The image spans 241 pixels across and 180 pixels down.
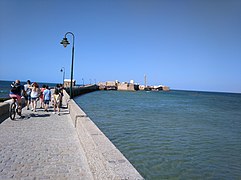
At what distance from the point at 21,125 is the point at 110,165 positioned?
6.42 metres

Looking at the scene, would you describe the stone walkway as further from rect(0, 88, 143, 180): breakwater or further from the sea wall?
the sea wall

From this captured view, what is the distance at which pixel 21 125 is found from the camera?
8.85m

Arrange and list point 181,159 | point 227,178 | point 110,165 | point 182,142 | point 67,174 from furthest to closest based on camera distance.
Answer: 1. point 182,142
2. point 181,159
3. point 227,178
4. point 67,174
5. point 110,165

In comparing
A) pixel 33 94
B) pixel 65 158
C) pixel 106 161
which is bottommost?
pixel 65 158

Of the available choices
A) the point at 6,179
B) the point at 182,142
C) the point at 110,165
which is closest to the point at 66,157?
the point at 6,179

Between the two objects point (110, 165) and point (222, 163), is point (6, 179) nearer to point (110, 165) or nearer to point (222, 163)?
point (110, 165)

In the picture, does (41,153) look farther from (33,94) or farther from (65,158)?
(33,94)

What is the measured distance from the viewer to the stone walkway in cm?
443

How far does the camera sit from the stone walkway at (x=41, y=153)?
4434 millimetres

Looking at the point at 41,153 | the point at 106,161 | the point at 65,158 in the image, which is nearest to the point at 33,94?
the point at 41,153

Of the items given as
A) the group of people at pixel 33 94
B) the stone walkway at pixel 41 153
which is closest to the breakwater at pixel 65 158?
the stone walkway at pixel 41 153

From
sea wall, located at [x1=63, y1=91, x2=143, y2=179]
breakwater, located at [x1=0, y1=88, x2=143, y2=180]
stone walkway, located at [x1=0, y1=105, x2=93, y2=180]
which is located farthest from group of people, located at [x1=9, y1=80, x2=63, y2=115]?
sea wall, located at [x1=63, y1=91, x2=143, y2=179]

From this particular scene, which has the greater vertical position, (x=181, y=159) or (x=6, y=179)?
(x=6, y=179)

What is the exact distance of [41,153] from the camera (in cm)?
560
